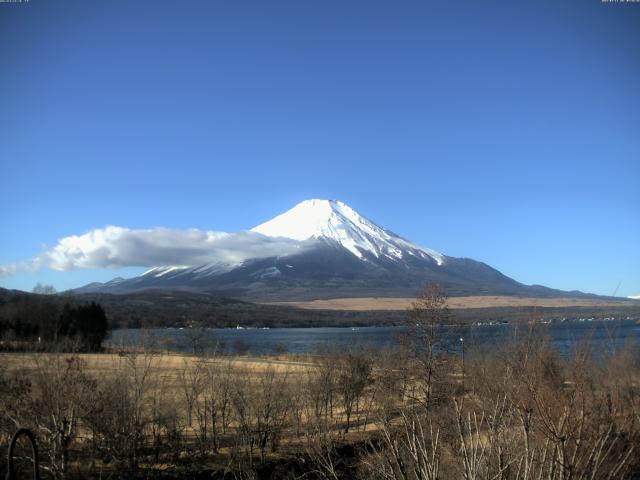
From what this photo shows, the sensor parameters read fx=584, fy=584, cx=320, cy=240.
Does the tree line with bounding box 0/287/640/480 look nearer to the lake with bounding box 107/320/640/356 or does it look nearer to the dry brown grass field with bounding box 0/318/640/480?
the dry brown grass field with bounding box 0/318/640/480

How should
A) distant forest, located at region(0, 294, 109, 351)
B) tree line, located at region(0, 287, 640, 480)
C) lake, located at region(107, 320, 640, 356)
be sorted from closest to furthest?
tree line, located at region(0, 287, 640, 480) → lake, located at region(107, 320, 640, 356) → distant forest, located at region(0, 294, 109, 351)

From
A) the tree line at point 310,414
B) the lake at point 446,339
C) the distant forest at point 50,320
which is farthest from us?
the distant forest at point 50,320

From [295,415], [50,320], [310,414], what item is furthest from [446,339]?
[50,320]

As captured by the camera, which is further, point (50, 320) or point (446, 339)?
point (50, 320)

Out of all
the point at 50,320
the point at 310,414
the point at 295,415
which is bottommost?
the point at 310,414

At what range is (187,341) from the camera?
90312 millimetres

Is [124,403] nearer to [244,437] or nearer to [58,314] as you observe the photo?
[244,437]

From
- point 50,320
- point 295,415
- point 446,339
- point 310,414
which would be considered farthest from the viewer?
point 50,320

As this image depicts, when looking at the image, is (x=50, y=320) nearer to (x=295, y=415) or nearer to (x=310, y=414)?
(x=310, y=414)

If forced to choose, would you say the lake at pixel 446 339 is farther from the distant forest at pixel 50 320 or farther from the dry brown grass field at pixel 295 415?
the distant forest at pixel 50 320

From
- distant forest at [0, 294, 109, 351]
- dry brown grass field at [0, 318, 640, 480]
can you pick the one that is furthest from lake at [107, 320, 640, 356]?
distant forest at [0, 294, 109, 351]

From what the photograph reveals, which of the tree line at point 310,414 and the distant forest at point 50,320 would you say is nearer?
the tree line at point 310,414

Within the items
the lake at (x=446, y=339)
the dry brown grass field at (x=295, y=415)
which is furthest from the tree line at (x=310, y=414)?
the lake at (x=446, y=339)

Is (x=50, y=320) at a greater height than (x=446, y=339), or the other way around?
(x=446, y=339)
